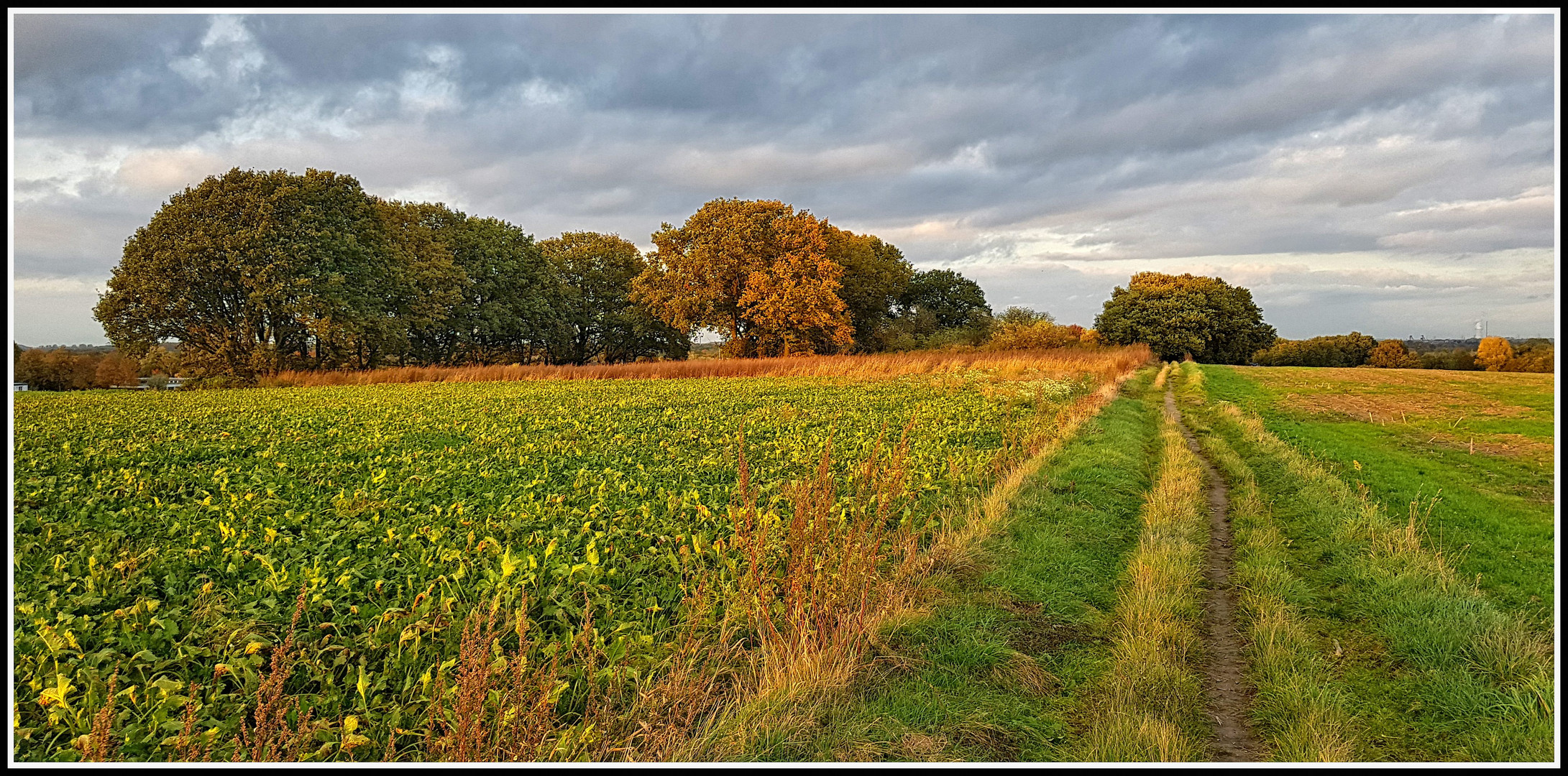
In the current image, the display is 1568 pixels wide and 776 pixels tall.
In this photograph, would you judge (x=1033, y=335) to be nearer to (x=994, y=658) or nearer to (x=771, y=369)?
(x=771, y=369)

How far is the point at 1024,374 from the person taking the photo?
87.0 ft

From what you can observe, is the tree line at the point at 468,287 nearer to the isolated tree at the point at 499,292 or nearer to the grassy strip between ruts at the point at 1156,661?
the isolated tree at the point at 499,292

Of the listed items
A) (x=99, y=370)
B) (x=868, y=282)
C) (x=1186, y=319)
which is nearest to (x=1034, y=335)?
(x=868, y=282)

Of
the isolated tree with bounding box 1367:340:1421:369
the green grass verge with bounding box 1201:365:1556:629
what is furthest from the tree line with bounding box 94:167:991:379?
the green grass verge with bounding box 1201:365:1556:629

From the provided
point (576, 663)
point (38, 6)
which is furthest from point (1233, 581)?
point (38, 6)

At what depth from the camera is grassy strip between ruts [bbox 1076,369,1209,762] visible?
12.3 ft

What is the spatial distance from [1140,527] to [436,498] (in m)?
7.78

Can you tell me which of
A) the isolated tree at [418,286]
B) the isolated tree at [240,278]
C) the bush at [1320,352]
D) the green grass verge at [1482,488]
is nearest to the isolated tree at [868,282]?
the isolated tree at [418,286]

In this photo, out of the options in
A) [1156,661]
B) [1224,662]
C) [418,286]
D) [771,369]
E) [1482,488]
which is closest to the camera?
[1156,661]

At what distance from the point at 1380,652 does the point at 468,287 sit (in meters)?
45.2

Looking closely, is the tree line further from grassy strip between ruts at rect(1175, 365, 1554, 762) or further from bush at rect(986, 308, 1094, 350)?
grassy strip between ruts at rect(1175, 365, 1554, 762)

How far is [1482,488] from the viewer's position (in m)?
7.43

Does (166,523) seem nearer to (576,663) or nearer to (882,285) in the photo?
(576,663)

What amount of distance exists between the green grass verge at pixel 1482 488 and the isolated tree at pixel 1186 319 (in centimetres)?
4912
